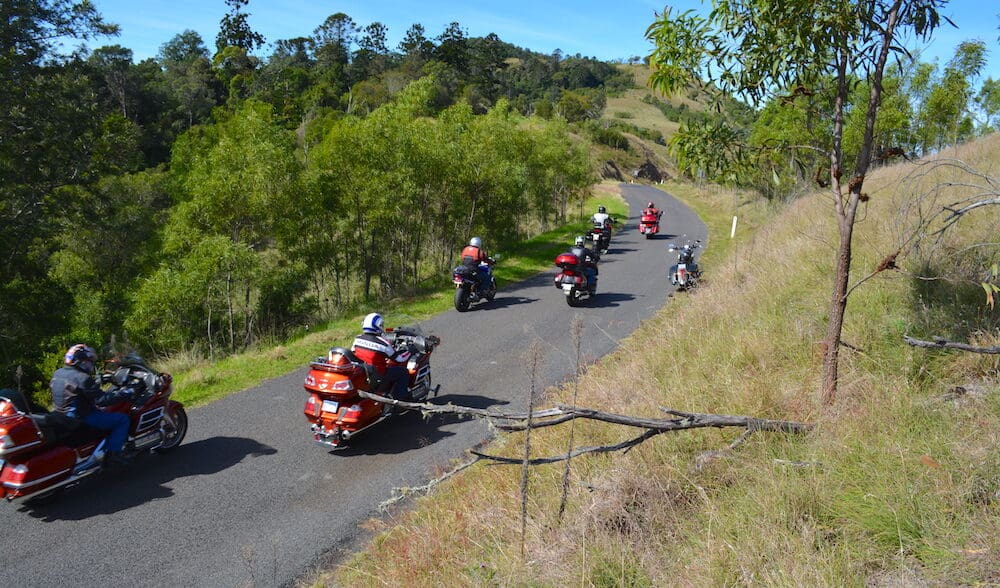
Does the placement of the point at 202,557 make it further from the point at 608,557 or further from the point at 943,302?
the point at 943,302

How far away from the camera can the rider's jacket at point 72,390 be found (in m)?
5.64

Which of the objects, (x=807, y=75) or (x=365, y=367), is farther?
(x=365, y=367)

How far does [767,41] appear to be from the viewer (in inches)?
171

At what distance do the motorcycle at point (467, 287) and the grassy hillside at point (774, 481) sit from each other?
6891mm

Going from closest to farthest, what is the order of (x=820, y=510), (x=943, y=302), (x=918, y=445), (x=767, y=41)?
(x=820, y=510), (x=918, y=445), (x=767, y=41), (x=943, y=302)

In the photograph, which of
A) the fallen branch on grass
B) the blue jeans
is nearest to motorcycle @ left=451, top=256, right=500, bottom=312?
the blue jeans

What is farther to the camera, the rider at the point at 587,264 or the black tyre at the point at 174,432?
the rider at the point at 587,264

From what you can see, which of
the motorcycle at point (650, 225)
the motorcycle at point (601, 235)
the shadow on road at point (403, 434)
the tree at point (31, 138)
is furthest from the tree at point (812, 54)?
the motorcycle at point (650, 225)

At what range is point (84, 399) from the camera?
5.75 metres

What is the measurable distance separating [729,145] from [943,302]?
102 inches

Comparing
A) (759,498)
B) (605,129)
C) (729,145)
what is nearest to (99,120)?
(729,145)

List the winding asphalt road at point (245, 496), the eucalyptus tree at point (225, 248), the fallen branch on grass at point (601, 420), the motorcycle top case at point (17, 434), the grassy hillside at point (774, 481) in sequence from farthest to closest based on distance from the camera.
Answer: the eucalyptus tree at point (225, 248)
the motorcycle top case at point (17, 434)
the winding asphalt road at point (245, 496)
the fallen branch on grass at point (601, 420)
the grassy hillside at point (774, 481)

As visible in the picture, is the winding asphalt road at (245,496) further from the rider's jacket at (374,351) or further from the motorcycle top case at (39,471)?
the rider's jacket at (374,351)

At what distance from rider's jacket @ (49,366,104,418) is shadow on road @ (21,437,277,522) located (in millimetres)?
783
